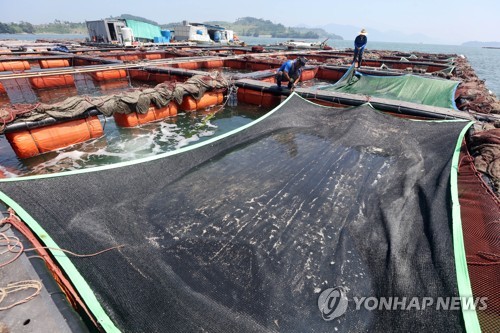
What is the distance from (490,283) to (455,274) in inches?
22.4

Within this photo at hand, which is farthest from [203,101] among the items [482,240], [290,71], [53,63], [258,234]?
[53,63]

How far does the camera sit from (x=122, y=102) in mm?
Result: 8141

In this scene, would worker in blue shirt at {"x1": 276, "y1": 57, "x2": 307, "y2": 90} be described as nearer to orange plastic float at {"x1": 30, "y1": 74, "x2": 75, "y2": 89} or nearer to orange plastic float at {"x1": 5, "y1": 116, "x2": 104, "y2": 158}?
orange plastic float at {"x1": 5, "y1": 116, "x2": 104, "y2": 158}

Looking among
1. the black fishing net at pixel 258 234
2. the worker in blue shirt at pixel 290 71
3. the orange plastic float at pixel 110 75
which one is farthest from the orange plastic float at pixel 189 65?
the black fishing net at pixel 258 234

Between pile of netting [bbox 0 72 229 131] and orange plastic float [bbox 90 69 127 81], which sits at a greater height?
pile of netting [bbox 0 72 229 131]

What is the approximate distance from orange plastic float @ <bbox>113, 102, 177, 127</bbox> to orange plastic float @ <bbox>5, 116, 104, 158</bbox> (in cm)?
92

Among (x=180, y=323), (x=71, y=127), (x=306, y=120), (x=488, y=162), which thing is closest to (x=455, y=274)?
(x=180, y=323)

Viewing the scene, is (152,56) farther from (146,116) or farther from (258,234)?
(258,234)

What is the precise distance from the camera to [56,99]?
12117mm

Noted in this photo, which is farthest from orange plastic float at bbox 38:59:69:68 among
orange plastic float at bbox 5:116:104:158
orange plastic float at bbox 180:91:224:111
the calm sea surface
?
orange plastic float at bbox 5:116:104:158

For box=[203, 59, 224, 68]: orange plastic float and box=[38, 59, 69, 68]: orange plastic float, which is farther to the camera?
box=[203, 59, 224, 68]: orange plastic float

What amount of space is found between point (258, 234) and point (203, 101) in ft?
29.8

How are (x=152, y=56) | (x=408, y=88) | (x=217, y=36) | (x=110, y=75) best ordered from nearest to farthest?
(x=408, y=88), (x=110, y=75), (x=152, y=56), (x=217, y=36)

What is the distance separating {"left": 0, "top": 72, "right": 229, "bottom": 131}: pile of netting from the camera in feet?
21.1
